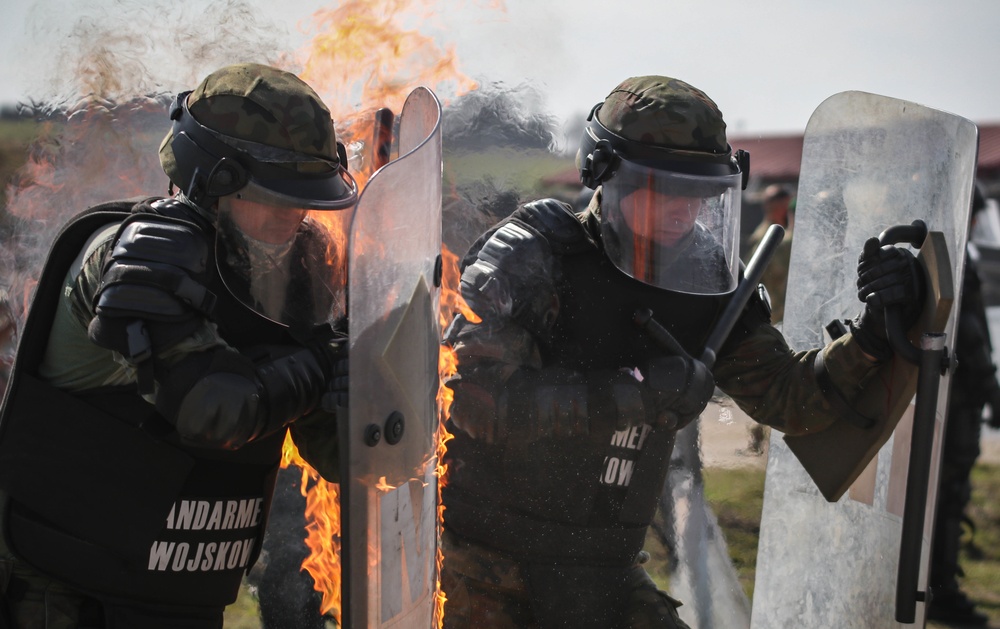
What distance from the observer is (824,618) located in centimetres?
350

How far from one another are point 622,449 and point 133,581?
1.33 m

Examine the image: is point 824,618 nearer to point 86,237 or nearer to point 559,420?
point 559,420

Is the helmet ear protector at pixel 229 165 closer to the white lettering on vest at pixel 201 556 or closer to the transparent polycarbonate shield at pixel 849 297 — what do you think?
the white lettering on vest at pixel 201 556

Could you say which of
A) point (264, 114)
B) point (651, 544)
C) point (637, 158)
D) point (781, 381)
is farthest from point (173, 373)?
point (651, 544)

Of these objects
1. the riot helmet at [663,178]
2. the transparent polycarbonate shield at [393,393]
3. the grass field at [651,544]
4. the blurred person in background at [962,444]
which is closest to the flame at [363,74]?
the grass field at [651,544]

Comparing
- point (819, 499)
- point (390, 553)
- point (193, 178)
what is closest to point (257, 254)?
point (193, 178)

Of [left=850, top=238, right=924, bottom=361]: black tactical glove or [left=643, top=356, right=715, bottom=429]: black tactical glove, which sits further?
[left=850, top=238, right=924, bottom=361]: black tactical glove

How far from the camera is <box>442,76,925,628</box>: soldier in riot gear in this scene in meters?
2.70

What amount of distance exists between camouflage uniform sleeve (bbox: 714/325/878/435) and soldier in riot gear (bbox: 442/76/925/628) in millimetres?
12

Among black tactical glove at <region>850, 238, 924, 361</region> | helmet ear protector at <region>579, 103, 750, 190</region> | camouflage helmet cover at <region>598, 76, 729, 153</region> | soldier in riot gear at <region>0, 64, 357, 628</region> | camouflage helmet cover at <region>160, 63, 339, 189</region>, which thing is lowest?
soldier in riot gear at <region>0, 64, 357, 628</region>

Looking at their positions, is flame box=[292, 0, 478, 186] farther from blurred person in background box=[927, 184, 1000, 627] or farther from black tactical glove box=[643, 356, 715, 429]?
blurred person in background box=[927, 184, 1000, 627]

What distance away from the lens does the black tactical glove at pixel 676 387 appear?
8.77 feet

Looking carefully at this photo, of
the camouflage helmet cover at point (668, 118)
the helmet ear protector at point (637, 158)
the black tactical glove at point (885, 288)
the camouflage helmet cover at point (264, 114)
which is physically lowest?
the black tactical glove at point (885, 288)

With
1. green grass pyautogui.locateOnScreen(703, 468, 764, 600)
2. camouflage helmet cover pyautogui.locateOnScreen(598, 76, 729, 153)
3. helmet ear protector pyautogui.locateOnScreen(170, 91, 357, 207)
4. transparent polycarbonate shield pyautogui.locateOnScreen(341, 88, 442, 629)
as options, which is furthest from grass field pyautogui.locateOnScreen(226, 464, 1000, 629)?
helmet ear protector pyautogui.locateOnScreen(170, 91, 357, 207)
